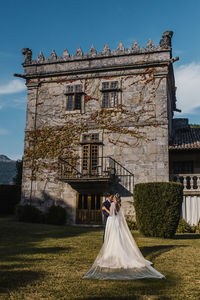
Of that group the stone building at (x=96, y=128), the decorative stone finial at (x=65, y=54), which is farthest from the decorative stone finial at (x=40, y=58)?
the decorative stone finial at (x=65, y=54)

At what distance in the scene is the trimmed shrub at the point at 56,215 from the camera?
18438 millimetres

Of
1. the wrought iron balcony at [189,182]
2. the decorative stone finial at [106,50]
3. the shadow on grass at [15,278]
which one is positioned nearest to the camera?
the shadow on grass at [15,278]

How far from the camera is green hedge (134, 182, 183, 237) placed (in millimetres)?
12672

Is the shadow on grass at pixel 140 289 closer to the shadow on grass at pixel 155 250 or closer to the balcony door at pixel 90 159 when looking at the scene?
the shadow on grass at pixel 155 250

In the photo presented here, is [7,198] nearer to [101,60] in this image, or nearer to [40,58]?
[40,58]

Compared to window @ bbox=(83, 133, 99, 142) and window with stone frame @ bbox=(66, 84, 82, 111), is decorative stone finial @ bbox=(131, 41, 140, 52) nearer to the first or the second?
window with stone frame @ bbox=(66, 84, 82, 111)

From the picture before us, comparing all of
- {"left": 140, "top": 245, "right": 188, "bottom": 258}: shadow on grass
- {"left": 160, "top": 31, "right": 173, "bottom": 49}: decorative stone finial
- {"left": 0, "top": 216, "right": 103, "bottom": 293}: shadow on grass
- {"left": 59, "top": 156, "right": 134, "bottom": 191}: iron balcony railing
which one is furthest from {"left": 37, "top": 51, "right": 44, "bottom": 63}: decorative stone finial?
{"left": 140, "top": 245, "right": 188, "bottom": 258}: shadow on grass

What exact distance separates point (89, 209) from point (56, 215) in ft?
6.70

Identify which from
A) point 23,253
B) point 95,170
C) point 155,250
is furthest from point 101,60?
point 23,253

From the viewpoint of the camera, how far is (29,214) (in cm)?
1880

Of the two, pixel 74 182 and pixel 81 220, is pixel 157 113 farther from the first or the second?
pixel 81 220

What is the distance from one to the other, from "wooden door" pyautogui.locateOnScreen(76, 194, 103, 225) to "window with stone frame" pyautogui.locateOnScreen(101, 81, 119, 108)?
19.1ft

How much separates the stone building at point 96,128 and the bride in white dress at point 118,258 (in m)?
9.64

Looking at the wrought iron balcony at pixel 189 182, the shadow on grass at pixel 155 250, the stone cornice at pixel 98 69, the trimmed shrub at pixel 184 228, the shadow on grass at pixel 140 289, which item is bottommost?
the trimmed shrub at pixel 184 228
